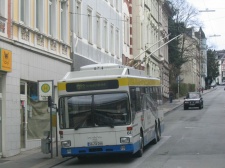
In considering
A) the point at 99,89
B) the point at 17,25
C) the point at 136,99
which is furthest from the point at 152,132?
the point at 17,25

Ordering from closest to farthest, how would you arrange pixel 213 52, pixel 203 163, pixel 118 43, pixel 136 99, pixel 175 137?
pixel 203 163 → pixel 136 99 → pixel 175 137 → pixel 118 43 → pixel 213 52

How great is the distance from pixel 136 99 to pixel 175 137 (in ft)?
25.4

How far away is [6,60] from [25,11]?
11.7 ft

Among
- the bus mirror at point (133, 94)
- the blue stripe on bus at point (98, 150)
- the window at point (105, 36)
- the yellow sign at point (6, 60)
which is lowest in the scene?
the blue stripe on bus at point (98, 150)

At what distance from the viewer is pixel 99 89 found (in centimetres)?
1569

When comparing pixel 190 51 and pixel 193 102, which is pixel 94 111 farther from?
pixel 190 51

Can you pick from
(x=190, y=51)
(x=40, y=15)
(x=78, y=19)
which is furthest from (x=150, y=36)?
(x=40, y=15)

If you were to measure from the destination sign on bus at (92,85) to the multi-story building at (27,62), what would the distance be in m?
2.11

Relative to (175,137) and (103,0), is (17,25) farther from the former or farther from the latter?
(103,0)

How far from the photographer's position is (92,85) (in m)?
15.7

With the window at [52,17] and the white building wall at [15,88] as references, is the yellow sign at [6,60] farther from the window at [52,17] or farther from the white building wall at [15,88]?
the window at [52,17]

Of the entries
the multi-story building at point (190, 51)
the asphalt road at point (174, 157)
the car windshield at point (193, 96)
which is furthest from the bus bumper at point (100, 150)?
the multi-story building at point (190, 51)

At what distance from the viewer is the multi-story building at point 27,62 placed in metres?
17.9

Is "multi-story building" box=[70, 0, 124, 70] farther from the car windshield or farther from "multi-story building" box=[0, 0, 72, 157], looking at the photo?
the car windshield
